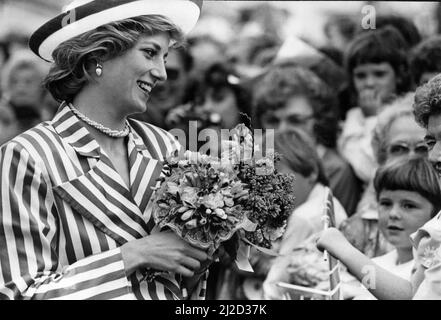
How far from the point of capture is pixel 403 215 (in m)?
3.19

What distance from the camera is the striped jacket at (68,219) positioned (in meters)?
2.23

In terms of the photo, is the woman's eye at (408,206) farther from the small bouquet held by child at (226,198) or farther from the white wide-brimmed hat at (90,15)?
the white wide-brimmed hat at (90,15)

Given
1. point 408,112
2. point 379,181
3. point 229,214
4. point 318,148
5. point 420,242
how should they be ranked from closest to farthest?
point 229,214, point 420,242, point 379,181, point 408,112, point 318,148

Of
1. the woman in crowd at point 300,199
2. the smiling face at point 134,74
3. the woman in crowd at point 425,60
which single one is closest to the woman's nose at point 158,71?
the smiling face at point 134,74

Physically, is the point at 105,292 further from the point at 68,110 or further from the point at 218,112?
the point at 218,112

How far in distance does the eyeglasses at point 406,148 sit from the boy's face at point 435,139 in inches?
35.0

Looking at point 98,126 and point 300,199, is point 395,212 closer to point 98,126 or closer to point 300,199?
point 300,199

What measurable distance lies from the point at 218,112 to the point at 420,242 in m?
1.70

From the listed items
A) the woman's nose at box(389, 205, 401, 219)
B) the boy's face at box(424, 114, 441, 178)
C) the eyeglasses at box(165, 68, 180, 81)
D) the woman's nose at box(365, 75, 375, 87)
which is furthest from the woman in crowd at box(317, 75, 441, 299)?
the eyeglasses at box(165, 68, 180, 81)

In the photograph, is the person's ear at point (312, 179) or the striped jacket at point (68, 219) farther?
the person's ear at point (312, 179)

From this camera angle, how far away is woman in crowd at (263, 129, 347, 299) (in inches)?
138

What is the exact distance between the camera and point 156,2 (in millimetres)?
2445

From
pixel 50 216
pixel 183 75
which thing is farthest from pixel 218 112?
pixel 50 216
